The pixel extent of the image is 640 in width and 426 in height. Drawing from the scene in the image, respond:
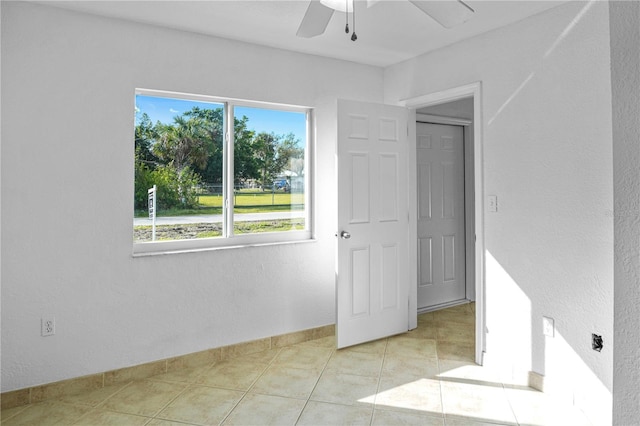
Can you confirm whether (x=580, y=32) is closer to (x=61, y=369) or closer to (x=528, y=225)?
(x=528, y=225)

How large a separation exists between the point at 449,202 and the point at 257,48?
266cm

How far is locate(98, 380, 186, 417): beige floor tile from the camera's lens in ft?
8.04

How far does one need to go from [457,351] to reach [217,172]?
2432 millimetres

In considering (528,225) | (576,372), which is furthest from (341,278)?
(576,372)

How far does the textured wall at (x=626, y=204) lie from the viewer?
1.05m

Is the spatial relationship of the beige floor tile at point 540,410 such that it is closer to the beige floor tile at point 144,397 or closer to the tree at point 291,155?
the beige floor tile at point 144,397

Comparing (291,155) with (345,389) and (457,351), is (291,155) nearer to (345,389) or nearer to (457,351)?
(345,389)

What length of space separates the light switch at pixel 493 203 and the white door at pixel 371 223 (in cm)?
89

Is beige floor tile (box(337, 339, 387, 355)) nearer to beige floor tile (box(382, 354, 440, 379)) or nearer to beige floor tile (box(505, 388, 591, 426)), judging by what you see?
beige floor tile (box(382, 354, 440, 379))

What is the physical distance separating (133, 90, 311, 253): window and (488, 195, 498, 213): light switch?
1.54m

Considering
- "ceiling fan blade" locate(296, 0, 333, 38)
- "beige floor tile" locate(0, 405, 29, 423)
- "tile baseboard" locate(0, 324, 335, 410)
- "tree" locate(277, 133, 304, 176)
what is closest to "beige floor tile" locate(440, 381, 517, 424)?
"tile baseboard" locate(0, 324, 335, 410)

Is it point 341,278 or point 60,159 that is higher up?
point 60,159

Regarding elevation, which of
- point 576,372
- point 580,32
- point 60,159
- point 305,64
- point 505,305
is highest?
point 305,64

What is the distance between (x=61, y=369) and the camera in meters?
2.62
